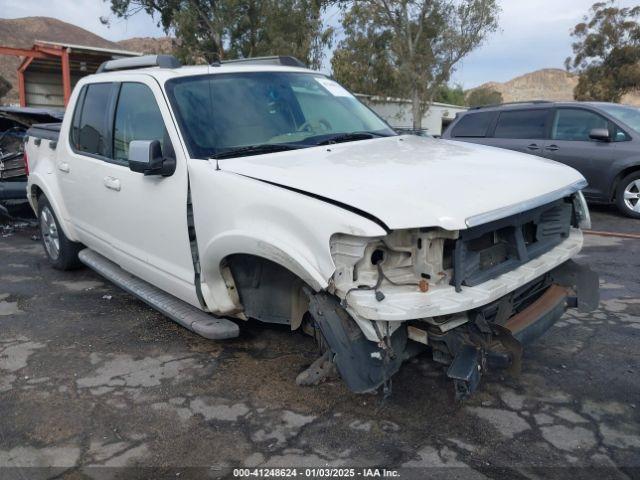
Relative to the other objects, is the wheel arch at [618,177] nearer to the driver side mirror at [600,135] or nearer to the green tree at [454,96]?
the driver side mirror at [600,135]

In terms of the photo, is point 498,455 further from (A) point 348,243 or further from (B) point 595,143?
(B) point 595,143

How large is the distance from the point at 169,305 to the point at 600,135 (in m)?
7.08

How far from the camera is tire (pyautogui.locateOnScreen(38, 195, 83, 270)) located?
5672 mm

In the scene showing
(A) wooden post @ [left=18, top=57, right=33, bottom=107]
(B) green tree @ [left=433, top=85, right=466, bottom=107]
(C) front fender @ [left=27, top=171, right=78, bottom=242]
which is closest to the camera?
(C) front fender @ [left=27, top=171, right=78, bottom=242]

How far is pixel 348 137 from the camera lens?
3959 mm

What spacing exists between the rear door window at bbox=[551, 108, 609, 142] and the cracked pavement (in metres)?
4.94

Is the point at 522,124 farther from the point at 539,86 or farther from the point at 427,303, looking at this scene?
the point at 539,86

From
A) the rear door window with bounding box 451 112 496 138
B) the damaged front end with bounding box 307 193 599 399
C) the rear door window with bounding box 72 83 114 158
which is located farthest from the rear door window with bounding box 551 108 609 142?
the rear door window with bounding box 72 83 114 158

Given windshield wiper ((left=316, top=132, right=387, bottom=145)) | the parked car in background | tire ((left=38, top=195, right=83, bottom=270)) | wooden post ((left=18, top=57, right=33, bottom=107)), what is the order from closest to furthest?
windshield wiper ((left=316, top=132, right=387, bottom=145))
tire ((left=38, top=195, right=83, bottom=270))
the parked car in background
wooden post ((left=18, top=57, right=33, bottom=107))

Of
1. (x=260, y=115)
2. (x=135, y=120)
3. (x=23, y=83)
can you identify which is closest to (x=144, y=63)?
(x=135, y=120)

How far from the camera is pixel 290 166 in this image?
3135 mm

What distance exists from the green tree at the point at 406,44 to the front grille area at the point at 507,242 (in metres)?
21.8

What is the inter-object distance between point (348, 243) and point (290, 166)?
27.4 inches

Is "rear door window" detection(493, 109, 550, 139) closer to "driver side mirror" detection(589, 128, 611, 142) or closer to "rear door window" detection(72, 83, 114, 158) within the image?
"driver side mirror" detection(589, 128, 611, 142)
